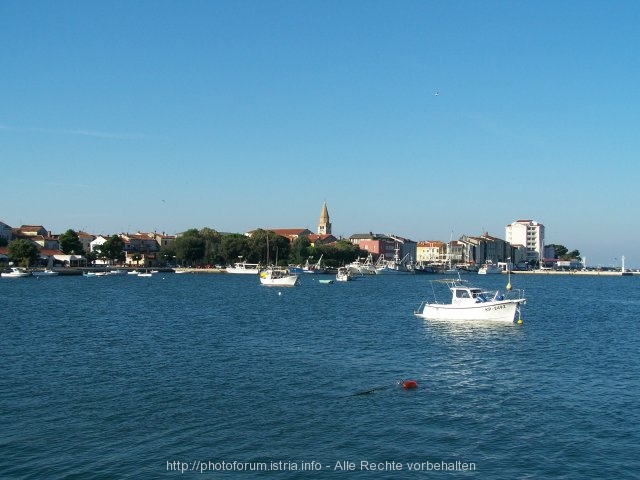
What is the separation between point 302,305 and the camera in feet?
219

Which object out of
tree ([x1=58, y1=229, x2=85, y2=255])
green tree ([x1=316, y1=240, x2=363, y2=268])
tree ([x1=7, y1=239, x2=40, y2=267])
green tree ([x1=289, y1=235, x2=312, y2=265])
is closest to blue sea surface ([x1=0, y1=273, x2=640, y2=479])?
tree ([x1=7, y1=239, x2=40, y2=267])

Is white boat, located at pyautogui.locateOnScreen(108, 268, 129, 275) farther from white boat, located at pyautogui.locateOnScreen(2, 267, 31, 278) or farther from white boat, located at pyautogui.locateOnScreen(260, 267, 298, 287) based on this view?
white boat, located at pyautogui.locateOnScreen(260, 267, 298, 287)

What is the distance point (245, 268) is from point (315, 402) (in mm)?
141181

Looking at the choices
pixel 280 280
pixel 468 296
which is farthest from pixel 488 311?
pixel 280 280

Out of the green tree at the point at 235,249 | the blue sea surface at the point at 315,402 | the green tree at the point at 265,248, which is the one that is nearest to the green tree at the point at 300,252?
→ the green tree at the point at 265,248

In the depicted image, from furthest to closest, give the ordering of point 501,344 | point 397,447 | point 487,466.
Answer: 1. point 501,344
2. point 397,447
3. point 487,466

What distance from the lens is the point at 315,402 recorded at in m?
22.6

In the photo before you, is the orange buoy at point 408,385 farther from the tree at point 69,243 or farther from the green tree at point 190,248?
the green tree at point 190,248

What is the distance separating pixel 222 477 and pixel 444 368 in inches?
621

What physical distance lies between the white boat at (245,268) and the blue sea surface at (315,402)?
377 feet

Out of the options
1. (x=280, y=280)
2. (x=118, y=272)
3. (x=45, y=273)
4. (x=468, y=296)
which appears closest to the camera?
(x=468, y=296)

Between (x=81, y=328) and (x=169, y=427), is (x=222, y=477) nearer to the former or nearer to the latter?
(x=169, y=427)

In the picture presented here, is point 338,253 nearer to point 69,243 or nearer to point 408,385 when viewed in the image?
point 69,243

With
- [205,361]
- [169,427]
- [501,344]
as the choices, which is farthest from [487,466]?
[501,344]
